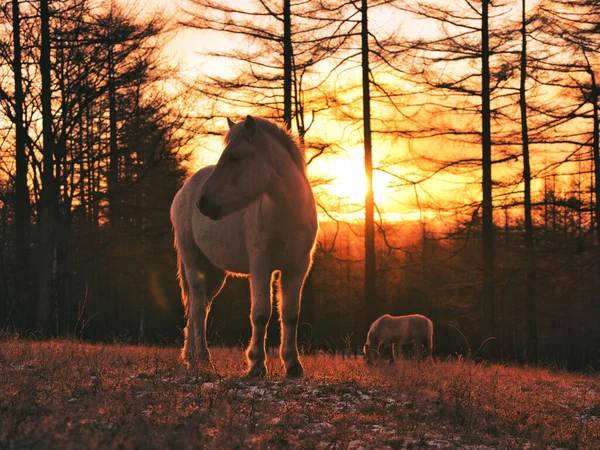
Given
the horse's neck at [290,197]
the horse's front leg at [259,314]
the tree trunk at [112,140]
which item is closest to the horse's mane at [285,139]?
the horse's neck at [290,197]

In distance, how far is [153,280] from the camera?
2553 centimetres

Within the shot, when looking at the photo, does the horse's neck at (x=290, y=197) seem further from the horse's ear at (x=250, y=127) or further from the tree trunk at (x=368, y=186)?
the tree trunk at (x=368, y=186)

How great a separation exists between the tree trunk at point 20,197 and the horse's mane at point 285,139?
1144cm

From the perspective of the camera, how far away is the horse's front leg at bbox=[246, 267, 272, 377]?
20.4 ft

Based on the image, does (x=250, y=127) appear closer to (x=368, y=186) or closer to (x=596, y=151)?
(x=368, y=186)

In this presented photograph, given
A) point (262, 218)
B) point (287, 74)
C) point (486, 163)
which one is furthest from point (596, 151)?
point (262, 218)

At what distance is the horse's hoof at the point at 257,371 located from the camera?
618cm

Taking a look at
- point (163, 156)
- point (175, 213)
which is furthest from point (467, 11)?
point (175, 213)

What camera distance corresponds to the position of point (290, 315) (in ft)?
21.9

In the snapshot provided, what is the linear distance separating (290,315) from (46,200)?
10.4 m

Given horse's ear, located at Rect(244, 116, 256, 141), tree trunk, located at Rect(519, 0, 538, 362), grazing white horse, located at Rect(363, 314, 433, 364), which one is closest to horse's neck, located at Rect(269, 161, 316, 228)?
horse's ear, located at Rect(244, 116, 256, 141)

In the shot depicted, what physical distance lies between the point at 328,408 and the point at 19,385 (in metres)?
2.34

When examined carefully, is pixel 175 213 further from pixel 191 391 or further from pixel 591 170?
pixel 591 170

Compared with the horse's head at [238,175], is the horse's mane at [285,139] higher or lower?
higher
